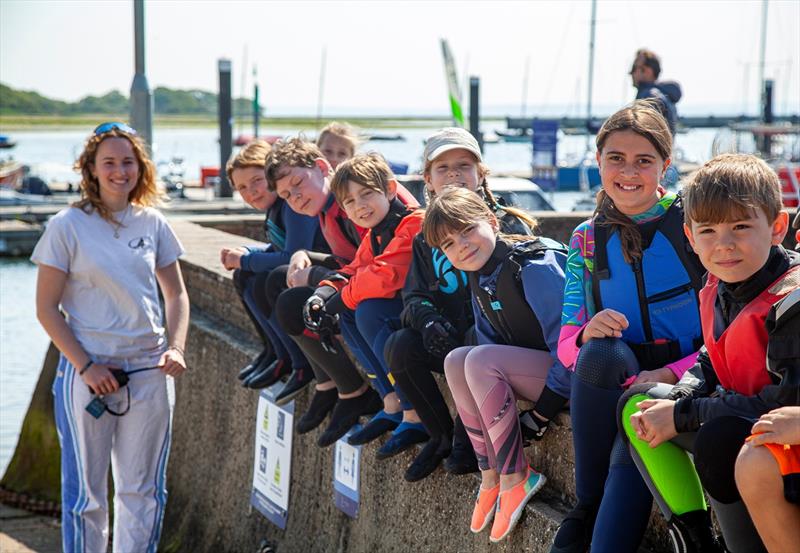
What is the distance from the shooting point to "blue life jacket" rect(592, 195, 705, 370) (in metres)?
3.96

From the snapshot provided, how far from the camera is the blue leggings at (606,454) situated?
11.7 feet

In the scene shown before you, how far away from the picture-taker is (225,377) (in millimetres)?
7738

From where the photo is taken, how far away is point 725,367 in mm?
3348

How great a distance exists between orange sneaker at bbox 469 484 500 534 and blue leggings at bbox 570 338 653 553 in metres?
0.64

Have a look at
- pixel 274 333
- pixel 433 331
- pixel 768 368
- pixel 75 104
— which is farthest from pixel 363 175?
pixel 75 104

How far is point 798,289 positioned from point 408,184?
8478 millimetres

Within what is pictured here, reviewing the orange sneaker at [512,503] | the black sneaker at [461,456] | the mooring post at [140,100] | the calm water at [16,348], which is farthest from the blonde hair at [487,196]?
the calm water at [16,348]

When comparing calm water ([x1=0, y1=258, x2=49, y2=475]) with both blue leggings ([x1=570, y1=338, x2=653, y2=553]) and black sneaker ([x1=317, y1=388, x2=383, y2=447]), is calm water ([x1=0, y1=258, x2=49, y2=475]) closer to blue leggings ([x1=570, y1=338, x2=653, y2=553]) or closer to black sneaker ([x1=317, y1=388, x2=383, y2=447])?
black sneaker ([x1=317, y1=388, x2=383, y2=447])

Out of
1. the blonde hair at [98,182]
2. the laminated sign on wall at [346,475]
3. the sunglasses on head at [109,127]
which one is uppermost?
the sunglasses on head at [109,127]

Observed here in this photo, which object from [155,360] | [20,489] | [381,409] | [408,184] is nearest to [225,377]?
[155,360]

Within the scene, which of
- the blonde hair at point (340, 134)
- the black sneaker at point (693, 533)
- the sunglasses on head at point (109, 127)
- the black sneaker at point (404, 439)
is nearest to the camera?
the black sneaker at point (693, 533)

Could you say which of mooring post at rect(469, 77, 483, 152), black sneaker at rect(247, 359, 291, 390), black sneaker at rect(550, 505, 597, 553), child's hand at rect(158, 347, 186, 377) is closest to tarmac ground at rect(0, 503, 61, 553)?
black sneaker at rect(247, 359, 291, 390)

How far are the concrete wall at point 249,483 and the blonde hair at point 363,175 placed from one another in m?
1.16

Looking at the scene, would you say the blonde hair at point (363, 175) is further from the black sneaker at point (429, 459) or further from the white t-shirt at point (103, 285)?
the white t-shirt at point (103, 285)
